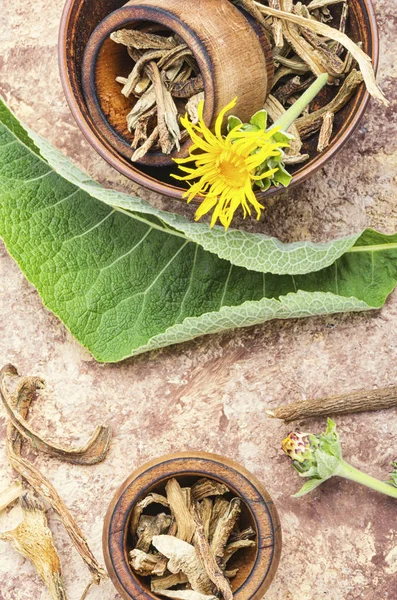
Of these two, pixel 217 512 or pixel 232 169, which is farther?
pixel 217 512

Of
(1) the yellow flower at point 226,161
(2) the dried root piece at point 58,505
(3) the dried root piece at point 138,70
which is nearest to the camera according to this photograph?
(1) the yellow flower at point 226,161

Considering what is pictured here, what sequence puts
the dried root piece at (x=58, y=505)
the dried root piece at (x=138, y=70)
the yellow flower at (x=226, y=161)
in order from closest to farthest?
the yellow flower at (x=226, y=161)
the dried root piece at (x=138, y=70)
the dried root piece at (x=58, y=505)

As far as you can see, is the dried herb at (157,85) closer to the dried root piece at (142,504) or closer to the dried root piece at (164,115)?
the dried root piece at (164,115)

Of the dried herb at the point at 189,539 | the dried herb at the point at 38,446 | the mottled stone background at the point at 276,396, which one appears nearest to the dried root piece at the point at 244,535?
the dried herb at the point at 189,539

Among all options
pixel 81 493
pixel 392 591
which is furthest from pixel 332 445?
pixel 81 493

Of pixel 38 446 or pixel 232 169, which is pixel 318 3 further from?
pixel 38 446

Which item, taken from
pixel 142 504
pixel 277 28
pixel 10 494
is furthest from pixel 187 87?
pixel 10 494
